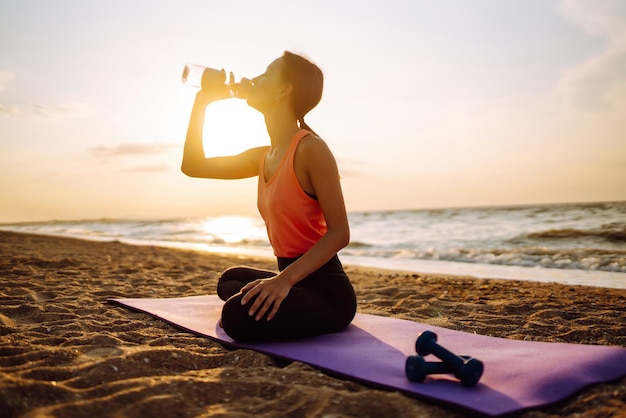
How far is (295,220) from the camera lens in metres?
2.78

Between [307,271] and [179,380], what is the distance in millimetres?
794

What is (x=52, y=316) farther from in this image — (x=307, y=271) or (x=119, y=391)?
(x=307, y=271)

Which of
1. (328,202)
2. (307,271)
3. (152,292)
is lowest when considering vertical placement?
(152,292)

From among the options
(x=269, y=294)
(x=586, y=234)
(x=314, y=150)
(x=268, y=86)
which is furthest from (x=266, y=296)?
(x=586, y=234)

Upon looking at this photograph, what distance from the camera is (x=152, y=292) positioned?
464cm

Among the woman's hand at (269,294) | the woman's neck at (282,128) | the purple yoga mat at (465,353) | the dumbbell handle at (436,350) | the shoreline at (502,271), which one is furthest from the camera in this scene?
the shoreline at (502,271)

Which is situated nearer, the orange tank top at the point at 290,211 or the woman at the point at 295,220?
the woman at the point at 295,220

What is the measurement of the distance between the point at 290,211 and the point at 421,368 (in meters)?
1.11

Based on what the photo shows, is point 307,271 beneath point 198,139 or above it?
beneath

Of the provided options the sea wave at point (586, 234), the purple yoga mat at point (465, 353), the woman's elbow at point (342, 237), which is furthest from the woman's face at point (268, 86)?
the sea wave at point (586, 234)

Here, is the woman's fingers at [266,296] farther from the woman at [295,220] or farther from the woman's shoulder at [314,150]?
the woman's shoulder at [314,150]

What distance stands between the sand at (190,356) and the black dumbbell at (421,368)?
15 centimetres

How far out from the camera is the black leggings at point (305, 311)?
262 centimetres

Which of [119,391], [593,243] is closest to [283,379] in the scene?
[119,391]
